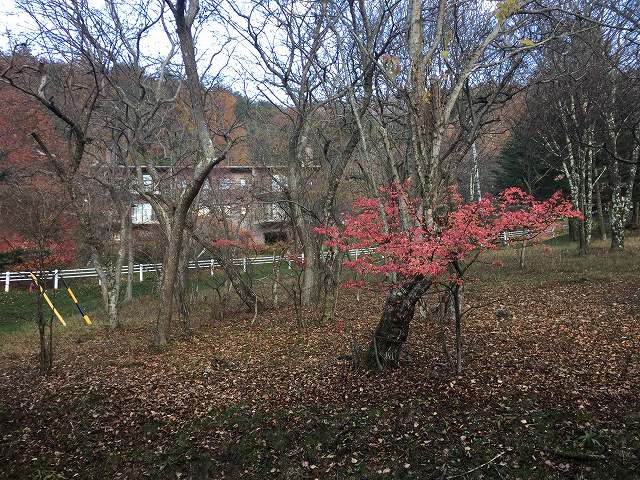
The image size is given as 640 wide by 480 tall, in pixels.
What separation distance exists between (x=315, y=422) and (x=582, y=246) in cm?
1425

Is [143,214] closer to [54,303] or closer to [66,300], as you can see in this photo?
[66,300]

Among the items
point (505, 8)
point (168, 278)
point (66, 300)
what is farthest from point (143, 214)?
point (505, 8)

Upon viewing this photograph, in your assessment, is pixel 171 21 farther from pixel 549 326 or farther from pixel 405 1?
pixel 549 326

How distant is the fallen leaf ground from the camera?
12.9 feet

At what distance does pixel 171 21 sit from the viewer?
31.3 feet

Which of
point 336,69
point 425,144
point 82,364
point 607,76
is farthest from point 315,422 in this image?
point 607,76

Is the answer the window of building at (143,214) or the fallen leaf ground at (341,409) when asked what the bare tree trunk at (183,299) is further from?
the window of building at (143,214)

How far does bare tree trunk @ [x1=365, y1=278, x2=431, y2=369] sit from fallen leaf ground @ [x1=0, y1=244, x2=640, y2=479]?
0.20 m

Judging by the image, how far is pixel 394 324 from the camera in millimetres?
5629

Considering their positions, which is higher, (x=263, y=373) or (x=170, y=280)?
(x=170, y=280)

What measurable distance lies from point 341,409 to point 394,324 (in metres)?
1.21

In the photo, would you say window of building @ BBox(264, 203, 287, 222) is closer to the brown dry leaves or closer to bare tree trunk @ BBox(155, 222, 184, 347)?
bare tree trunk @ BBox(155, 222, 184, 347)

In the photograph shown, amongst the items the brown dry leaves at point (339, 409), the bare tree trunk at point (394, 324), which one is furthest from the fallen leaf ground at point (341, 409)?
the bare tree trunk at point (394, 324)

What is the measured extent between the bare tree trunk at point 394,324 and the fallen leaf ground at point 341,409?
0.20 meters
